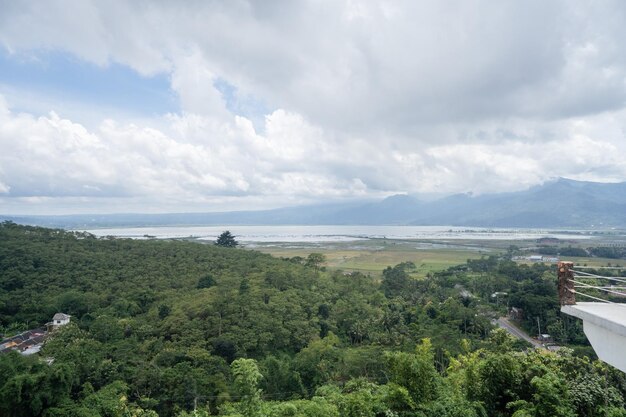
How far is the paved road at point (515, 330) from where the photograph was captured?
32.6 metres

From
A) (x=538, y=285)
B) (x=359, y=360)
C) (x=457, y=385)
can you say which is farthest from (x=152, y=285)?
A: (x=538, y=285)

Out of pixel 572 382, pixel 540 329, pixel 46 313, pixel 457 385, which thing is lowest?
pixel 540 329

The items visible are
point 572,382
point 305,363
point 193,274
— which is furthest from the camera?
point 193,274

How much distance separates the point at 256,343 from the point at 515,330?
2610 cm

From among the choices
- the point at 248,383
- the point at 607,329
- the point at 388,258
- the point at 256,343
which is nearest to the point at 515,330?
the point at 256,343

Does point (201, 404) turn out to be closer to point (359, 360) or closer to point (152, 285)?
point (359, 360)

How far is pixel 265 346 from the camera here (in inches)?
1005

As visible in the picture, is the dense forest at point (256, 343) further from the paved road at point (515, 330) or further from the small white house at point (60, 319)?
the paved road at point (515, 330)

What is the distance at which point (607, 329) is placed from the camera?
4906mm

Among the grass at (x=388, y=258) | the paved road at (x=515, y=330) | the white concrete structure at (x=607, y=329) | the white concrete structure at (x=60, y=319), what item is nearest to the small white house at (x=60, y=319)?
the white concrete structure at (x=60, y=319)

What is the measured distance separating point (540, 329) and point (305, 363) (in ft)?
83.1

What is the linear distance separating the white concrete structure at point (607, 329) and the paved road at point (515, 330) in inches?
1159

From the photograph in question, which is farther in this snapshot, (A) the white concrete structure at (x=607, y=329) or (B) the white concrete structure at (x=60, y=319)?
(B) the white concrete structure at (x=60, y=319)

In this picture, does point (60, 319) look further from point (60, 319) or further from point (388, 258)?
point (388, 258)
